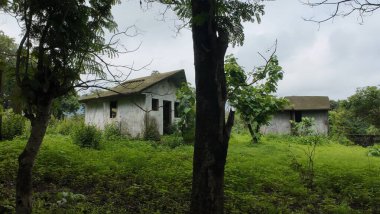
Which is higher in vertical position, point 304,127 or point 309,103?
point 309,103

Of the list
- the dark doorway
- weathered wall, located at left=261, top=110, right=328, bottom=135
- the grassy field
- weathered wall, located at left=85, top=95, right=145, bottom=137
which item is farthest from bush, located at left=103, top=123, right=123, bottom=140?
weathered wall, located at left=261, top=110, right=328, bottom=135

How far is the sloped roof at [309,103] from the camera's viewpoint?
31.2 meters

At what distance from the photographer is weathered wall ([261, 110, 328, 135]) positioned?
31.3 metres

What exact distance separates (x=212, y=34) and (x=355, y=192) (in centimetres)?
554

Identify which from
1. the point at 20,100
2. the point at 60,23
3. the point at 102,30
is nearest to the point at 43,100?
the point at 20,100

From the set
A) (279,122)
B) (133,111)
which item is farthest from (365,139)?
(133,111)

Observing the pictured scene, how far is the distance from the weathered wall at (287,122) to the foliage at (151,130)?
44.0ft

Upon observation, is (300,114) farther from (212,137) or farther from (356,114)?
(212,137)

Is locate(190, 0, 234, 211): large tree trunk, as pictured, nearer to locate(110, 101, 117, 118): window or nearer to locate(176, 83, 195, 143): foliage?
locate(176, 83, 195, 143): foliage

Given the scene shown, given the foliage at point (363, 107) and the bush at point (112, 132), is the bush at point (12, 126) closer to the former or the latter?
the bush at point (112, 132)

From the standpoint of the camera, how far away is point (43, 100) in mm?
4613

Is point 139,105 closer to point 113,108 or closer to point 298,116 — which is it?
point 113,108

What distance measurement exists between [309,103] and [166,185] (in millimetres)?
27402

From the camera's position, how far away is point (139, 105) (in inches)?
842
